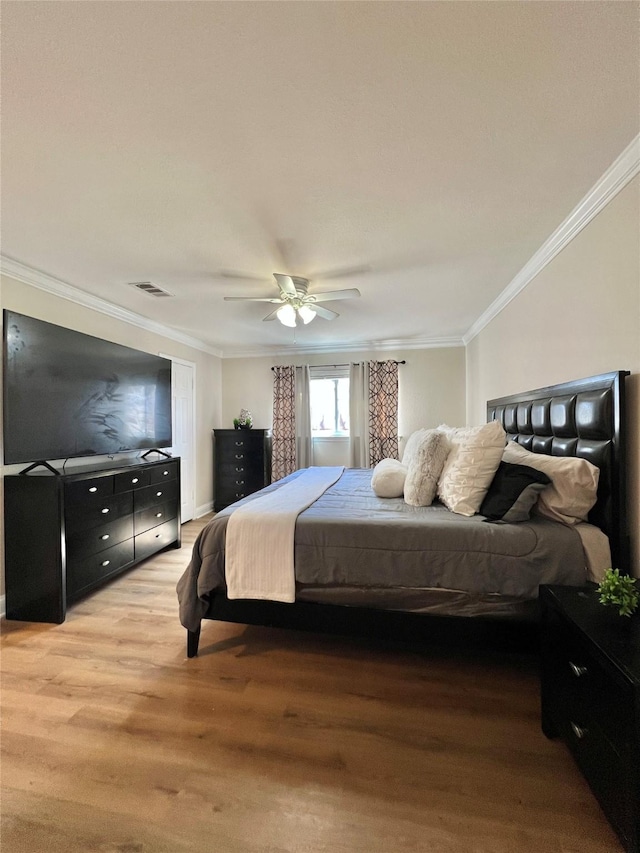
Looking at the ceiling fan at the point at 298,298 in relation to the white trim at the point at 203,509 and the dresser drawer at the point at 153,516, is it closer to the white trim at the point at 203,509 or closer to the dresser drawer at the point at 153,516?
the dresser drawer at the point at 153,516

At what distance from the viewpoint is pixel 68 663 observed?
6.56ft

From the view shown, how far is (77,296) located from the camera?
10.2ft

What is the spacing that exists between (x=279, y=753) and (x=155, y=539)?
2.54m

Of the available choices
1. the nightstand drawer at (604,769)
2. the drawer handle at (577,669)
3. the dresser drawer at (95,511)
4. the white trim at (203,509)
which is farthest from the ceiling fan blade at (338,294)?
the white trim at (203,509)

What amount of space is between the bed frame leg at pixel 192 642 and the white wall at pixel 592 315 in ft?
7.47

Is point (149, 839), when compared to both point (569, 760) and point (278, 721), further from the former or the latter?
point (569, 760)

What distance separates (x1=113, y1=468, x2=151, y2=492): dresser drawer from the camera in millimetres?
2991

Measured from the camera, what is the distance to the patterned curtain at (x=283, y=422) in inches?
218

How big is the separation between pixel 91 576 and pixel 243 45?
3.20 metres

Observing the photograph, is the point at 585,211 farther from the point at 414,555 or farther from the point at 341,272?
the point at 414,555

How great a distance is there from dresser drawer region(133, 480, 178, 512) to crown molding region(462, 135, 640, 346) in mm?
3724

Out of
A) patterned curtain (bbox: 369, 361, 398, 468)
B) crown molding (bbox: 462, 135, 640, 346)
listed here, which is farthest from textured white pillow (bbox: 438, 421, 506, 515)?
patterned curtain (bbox: 369, 361, 398, 468)

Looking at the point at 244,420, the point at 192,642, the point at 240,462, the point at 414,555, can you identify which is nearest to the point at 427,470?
the point at 414,555

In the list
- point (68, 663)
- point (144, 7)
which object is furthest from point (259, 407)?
point (144, 7)
